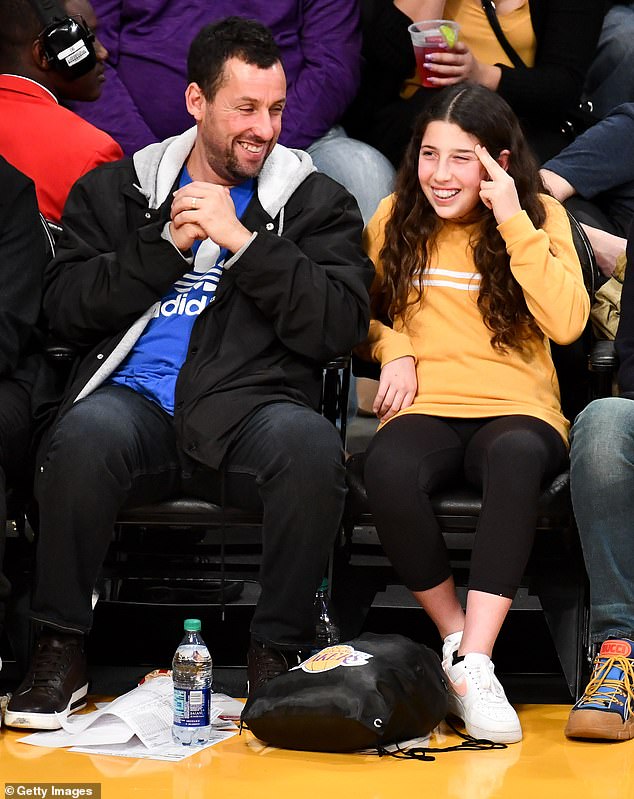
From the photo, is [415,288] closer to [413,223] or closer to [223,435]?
[413,223]

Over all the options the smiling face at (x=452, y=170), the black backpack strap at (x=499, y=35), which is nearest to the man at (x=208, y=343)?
the smiling face at (x=452, y=170)

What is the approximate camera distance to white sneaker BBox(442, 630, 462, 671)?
9.63 feet

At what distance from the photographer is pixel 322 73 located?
162 inches

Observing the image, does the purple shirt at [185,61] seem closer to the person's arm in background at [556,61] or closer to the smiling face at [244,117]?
the person's arm in background at [556,61]

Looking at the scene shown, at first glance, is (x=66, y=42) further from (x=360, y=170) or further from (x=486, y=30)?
(x=486, y=30)

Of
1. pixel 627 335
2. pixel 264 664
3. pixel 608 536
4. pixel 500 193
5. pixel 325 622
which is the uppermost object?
pixel 500 193


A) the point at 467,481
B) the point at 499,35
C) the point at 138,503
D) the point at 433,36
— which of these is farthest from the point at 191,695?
the point at 499,35

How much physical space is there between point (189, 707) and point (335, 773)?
0.34 meters

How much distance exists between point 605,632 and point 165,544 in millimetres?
1347

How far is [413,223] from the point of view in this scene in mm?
3336

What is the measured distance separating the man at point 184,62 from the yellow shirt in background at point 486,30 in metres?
0.28

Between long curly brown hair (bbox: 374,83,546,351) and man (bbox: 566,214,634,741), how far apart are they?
358 mm

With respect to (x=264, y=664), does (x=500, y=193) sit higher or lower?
higher

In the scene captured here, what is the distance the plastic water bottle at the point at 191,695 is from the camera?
270 cm
